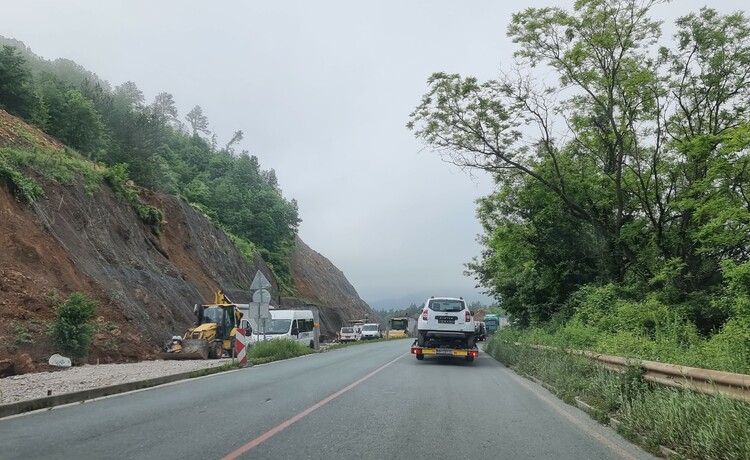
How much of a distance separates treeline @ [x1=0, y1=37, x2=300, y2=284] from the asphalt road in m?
29.7

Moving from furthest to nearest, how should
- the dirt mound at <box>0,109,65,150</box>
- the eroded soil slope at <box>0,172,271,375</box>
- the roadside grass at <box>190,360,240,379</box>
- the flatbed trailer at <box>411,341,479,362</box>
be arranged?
1. the dirt mound at <box>0,109,65,150</box>
2. the flatbed trailer at <box>411,341,479,362</box>
3. the eroded soil slope at <box>0,172,271,375</box>
4. the roadside grass at <box>190,360,240,379</box>

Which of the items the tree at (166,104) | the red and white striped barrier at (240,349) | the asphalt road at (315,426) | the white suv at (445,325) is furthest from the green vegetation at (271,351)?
the tree at (166,104)

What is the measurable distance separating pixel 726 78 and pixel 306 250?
77.9 metres

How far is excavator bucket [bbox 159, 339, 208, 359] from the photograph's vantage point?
23.3m

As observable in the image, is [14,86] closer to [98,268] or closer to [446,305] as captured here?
[98,268]

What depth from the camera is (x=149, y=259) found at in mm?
33094

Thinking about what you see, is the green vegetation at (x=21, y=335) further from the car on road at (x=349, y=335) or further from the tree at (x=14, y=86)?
the car on road at (x=349, y=335)

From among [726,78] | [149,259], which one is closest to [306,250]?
[149,259]

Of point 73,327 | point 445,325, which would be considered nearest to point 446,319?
point 445,325

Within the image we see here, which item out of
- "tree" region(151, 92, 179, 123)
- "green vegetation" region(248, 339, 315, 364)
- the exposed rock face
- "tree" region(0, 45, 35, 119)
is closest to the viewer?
"green vegetation" region(248, 339, 315, 364)

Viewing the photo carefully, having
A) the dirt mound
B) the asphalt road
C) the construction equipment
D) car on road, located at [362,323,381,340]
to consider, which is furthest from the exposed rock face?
the asphalt road

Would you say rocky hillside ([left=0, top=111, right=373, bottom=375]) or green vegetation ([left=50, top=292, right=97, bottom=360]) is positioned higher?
rocky hillside ([left=0, top=111, right=373, bottom=375])

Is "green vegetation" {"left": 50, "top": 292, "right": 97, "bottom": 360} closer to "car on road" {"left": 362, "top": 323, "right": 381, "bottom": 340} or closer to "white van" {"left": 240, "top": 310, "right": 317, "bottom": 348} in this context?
"white van" {"left": 240, "top": 310, "right": 317, "bottom": 348}

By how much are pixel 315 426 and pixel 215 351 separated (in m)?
18.0
